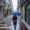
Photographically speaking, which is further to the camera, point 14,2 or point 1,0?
point 14,2

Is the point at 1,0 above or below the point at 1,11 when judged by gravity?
above

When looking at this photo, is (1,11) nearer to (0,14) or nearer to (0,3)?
(0,14)

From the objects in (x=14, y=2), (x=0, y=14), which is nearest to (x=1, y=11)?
(x=0, y=14)

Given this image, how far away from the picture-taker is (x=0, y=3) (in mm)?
23734

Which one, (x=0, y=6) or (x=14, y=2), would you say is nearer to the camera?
(x=0, y=6)

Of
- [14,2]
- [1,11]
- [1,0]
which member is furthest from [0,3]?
[14,2]

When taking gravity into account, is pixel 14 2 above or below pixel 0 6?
above

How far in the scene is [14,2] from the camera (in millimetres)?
59906

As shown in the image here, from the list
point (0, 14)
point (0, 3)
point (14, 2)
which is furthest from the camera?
point (14, 2)

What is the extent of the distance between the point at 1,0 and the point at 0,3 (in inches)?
38.7

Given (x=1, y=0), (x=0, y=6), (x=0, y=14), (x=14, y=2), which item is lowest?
(x=0, y=14)

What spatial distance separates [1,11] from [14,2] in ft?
115

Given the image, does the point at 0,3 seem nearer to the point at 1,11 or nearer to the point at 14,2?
the point at 1,11

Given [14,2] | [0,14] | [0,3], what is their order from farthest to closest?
1. [14,2]
2. [0,14]
3. [0,3]
